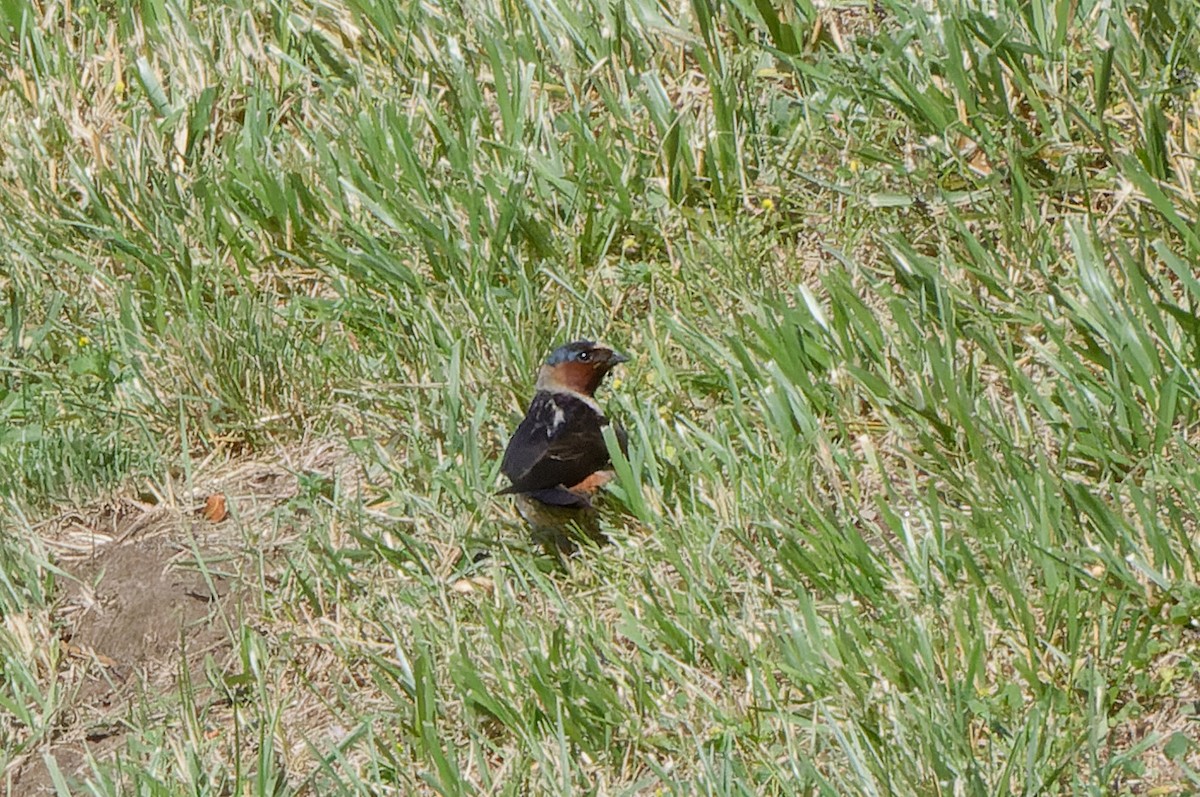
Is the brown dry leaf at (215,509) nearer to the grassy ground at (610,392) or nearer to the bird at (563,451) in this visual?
the grassy ground at (610,392)

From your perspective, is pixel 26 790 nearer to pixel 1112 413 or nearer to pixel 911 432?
pixel 911 432

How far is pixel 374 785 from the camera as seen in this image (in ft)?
12.5

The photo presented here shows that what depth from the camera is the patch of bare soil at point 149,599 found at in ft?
13.9

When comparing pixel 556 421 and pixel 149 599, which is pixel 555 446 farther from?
pixel 149 599

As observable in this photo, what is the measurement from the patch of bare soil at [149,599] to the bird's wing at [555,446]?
0.75 meters

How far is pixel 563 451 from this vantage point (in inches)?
171

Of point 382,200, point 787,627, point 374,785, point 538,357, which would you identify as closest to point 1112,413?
point 787,627

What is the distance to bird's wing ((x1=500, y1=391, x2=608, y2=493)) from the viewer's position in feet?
14.2

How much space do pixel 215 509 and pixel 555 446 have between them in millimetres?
1196

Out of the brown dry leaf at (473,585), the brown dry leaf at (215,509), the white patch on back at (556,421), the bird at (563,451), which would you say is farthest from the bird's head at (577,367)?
the brown dry leaf at (215,509)

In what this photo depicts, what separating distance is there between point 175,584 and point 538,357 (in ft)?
4.15

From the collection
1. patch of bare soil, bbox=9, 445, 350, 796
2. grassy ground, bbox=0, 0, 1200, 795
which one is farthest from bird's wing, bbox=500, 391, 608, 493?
patch of bare soil, bbox=9, 445, 350, 796

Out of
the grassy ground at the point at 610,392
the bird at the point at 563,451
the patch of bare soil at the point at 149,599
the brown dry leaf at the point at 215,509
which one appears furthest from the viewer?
the brown dry leaf at the point at 215,509

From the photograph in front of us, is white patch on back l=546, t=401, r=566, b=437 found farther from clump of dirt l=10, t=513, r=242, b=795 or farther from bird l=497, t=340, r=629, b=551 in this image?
clump of dirt l=10, t=513, r=242, b=795
